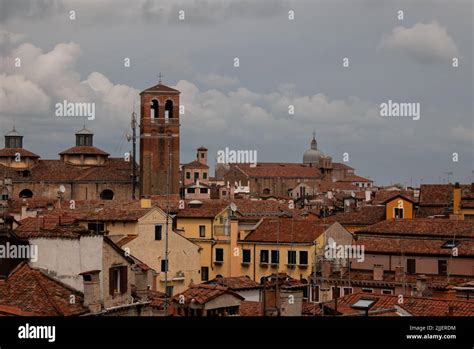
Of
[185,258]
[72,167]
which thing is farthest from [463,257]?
[72,167]

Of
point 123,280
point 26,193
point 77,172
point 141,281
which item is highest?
point 77,172

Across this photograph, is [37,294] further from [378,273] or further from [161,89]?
[161,89]

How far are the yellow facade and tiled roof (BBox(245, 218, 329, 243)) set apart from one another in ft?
17.2

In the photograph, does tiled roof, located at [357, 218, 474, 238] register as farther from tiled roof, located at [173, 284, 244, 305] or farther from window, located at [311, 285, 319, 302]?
tiled roof, located at [173, 284, 244, 305]

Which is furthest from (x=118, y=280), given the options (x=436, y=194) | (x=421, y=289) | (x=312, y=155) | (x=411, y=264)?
(x=312, y=155)

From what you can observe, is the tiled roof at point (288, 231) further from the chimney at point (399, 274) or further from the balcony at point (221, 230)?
the chimney at point (399, 274)

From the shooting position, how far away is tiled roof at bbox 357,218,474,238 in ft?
87.6

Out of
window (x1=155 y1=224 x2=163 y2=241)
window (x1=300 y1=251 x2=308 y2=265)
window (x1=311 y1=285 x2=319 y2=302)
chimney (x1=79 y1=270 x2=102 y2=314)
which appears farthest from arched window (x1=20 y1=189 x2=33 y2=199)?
chimney (x1=79 y1=270 x2=102 y2=314)

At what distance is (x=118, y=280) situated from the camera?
44.5 ft

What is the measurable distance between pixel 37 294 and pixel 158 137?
193 feet
